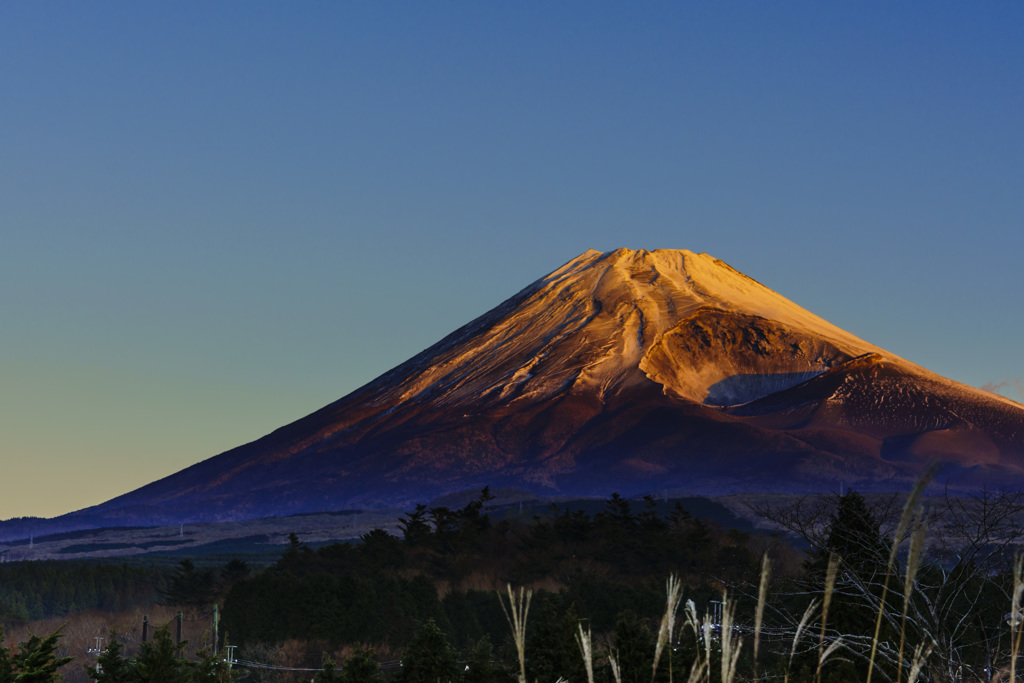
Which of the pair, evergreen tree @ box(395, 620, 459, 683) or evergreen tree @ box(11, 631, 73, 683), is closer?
evergreen tree @ box(11, 631, 73, 683)

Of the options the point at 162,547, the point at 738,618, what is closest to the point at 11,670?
the point at 738,618

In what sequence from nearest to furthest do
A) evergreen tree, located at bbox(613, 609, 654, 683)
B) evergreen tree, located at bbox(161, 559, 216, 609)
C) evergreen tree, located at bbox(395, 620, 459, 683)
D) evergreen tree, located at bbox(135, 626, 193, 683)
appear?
1. evergreen tree, located at bbox(613, 609, 654, 683)
2. evergreen tree, located at bbox(135, 626, 193, 683)
3. evergreen tree, located at bbox(395, 620, 459, 683)
4. evergreen tree, located at bbox(161, 559, 216, 609)

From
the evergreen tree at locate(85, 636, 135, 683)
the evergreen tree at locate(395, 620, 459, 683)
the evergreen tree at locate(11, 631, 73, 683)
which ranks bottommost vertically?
the evergreen tree at locate(395, 620, 459, 683)

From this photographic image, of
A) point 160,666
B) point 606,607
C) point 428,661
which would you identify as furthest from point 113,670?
point 606,607

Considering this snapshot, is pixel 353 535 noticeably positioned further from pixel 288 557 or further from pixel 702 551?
pixel 702 551

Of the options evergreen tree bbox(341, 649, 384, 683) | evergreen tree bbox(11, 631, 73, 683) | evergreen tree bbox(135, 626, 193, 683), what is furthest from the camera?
evergreen tree bbox(341, 649, 384, 683)

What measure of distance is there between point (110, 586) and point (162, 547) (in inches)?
3308

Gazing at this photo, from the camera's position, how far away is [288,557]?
69.9m

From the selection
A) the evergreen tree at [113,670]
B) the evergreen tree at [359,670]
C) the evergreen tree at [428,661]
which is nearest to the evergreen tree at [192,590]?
the evergreen tree at [113,670]

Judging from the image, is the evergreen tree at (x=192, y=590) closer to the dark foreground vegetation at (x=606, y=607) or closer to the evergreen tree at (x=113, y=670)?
the dark foreground vegetation at (x=606, y=607)

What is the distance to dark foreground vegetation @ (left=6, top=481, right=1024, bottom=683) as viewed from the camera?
1280 cm

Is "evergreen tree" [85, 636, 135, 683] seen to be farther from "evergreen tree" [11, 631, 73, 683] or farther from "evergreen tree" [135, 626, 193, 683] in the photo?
"evergreen tree" [11, 631, 73, 683]

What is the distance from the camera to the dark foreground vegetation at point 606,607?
12.8 meters

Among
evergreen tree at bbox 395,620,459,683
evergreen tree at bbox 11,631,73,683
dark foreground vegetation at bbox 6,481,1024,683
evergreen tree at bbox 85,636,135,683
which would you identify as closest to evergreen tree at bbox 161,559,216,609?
dark foreground vegetation at bbox 6,481,1024,683
